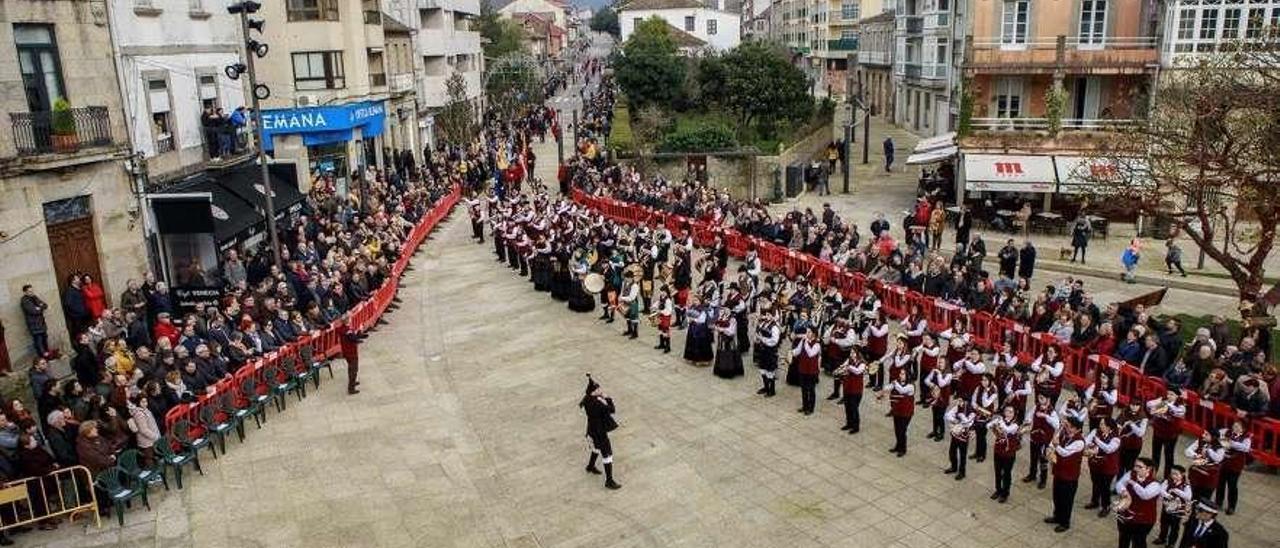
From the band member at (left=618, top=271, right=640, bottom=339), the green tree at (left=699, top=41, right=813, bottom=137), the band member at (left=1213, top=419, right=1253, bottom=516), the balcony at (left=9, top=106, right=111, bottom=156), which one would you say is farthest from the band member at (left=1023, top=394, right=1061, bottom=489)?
the green tree at (left=699, top=41, right=813, bottom=137)

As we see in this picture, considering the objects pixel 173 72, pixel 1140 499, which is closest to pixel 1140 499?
pixel 1140 499

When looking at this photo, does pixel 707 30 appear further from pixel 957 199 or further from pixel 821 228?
pixel 821 228

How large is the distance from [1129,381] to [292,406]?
1408cm

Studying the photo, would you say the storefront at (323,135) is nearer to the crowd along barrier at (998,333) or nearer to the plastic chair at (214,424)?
the crowd along barrier at (998,333)

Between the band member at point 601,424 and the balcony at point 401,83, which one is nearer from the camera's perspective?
the band member at point 601,424

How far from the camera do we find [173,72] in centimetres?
2297

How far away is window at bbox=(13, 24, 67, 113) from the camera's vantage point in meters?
18.2

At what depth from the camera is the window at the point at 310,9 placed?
116 feet

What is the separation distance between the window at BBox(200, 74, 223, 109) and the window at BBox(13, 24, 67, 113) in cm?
576

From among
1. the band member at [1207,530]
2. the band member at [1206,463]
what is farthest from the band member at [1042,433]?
the band member at [1207,530]

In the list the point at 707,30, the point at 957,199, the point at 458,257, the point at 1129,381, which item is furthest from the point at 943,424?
the point at 707,30

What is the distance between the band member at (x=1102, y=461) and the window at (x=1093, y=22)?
26676 millimetres

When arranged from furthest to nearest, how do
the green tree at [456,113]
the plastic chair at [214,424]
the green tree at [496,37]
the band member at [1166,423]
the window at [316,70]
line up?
the green tree at [496,37] < the green tree at [456,113] < the window at [316,70] < the plastic chair at [214,424] < the band member at [1166,423]

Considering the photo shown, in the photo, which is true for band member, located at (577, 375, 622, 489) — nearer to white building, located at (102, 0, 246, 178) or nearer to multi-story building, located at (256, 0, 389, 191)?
white building, located at (102, 0, 246, 178)
